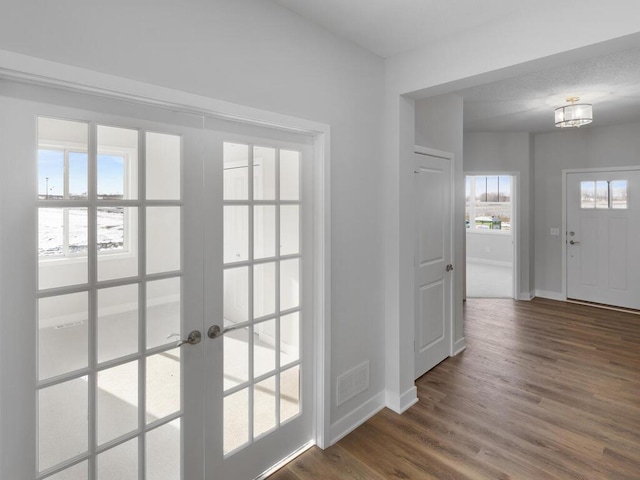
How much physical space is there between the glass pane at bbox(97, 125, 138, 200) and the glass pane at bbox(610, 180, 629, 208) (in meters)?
6.37

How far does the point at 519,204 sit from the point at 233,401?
5.53 metres

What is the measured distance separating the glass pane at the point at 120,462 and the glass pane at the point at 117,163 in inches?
41.1

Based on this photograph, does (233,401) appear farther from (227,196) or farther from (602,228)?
(602,228)

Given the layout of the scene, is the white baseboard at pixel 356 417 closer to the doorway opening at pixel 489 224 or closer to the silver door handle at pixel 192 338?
the silver door handle at pixel 192 338

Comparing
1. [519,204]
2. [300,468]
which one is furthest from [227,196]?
[519,204]

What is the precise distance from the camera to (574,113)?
12.8 ft

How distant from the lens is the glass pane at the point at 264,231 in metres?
1.95

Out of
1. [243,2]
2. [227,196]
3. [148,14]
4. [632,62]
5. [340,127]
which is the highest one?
[632,62]

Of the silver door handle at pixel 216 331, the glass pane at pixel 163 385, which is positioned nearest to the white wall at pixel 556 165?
the silver door handle at pixel 216 331

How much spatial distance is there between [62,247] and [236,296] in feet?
2.64

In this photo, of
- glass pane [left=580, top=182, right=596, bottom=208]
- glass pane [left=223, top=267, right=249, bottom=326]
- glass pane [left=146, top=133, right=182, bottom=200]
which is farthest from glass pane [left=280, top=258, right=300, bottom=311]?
glass pane [left=580, top=182, right=596, bottom=208]

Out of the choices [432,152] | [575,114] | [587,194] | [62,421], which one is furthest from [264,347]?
[587,194]

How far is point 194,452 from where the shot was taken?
174 centimetres

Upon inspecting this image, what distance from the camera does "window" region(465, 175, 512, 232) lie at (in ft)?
30.0
